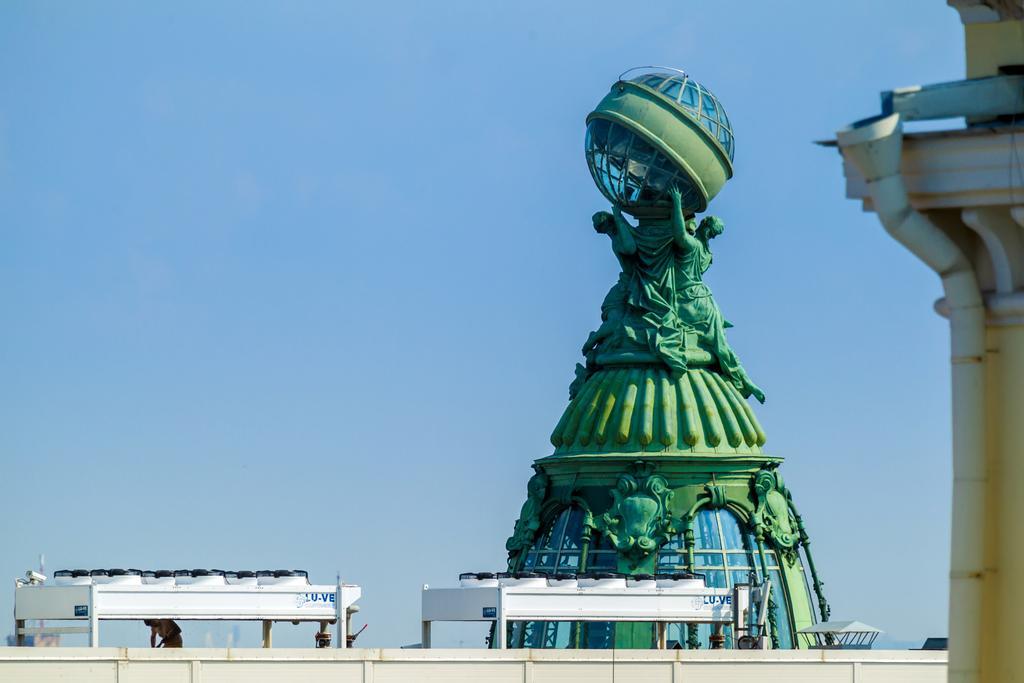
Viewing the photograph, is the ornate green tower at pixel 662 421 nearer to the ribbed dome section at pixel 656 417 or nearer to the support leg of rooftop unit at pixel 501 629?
the ribbed dome section at pixel 656 417

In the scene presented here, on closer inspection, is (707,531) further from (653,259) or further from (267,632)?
(267,632)

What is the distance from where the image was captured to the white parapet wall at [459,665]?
2183 inches

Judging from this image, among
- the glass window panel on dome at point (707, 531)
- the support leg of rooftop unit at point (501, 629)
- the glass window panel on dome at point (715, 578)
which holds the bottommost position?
the support leg of rooftop unit at point (501, 629)

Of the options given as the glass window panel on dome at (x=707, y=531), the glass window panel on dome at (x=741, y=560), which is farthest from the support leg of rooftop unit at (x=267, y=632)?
the glass window panel on dome at (x=741, y=560)

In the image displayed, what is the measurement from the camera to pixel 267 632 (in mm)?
61312

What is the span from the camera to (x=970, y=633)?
70.2 ft

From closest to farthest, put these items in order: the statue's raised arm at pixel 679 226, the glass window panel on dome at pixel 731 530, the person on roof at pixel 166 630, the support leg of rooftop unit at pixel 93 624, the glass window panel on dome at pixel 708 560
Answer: the support leg of rooftop unit at pixel 93 624
the person on roof at pixel 166 630
the glass window panel on dome at pixel 708 560
the glass window panel on dome at pixel 731 530
the statue's raised arm at pixel 679 226

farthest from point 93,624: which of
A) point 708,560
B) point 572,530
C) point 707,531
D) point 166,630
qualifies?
point 707,531

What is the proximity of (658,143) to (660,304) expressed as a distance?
5237 millimetres

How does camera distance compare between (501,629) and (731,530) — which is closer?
(501,629)

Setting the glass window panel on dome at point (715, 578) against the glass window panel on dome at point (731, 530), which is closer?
the glass window panel on dome at point (715, 578)

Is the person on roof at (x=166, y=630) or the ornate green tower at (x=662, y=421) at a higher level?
the ornate green tower at (x=662, y=421)

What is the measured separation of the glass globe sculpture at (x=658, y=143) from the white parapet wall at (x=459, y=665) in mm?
19897

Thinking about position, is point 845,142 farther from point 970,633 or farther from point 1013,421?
point 970,633
